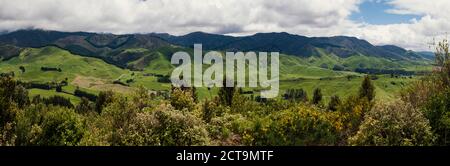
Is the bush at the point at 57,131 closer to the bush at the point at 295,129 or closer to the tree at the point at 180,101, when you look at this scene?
the tree at the point at 180,101

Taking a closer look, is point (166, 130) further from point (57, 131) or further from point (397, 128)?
point (57, 131)

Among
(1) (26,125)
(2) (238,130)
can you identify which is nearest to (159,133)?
(2) (238,130)

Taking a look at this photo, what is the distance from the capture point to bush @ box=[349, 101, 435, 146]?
30.5 m

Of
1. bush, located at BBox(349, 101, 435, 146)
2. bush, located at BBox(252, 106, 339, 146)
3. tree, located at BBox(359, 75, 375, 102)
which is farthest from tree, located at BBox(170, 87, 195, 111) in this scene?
tree, located at BBox(359, 75, 375, 102)

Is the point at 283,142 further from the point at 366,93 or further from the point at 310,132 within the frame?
the point at 366,93

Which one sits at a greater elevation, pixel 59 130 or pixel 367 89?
pixel 59 130

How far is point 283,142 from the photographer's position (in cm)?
3638

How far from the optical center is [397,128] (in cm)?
3092

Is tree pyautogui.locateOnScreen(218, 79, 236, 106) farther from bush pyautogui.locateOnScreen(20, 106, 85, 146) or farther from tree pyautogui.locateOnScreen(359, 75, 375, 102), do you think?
bush pyautogui.locateOnScreen(20, 106, 85, 146)

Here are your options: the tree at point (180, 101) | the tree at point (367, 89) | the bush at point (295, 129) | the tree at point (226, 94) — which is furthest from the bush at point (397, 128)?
the tree at point (367, 89)

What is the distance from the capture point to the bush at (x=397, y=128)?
3048 centimetres

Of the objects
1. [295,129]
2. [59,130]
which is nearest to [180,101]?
[59,130]
